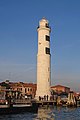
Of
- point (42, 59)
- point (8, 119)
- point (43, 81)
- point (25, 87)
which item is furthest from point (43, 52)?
point (8, 119)

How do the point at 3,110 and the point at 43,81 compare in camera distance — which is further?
the point at 43,81

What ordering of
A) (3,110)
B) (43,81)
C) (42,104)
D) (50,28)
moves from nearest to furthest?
(3,110) < (42,104) < (43,81) < (50,28)

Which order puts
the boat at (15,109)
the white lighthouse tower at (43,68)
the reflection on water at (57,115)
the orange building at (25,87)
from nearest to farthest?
1. the reflection on water at (57,115)
2. the boat at (15,109)
3. the white lighthouse tower at (43,68)
4. the orange building at (25,87)

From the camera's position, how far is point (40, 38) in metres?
100

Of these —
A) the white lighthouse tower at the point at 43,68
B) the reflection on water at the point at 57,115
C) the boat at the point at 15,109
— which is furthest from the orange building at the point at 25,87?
the reflection on water at the point at 57,115

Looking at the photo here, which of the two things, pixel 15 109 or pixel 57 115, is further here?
pixel 15 109

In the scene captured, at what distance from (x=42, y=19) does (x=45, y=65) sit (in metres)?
17.9

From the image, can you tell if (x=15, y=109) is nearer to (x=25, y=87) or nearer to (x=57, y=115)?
(x=57, y=115)

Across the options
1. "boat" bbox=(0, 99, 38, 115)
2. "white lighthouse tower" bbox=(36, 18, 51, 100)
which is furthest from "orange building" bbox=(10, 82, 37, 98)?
"boat" bbox=(0, 99, 38, 115)

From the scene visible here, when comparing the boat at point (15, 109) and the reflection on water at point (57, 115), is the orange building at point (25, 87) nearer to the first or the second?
the boat at point (15, 109)

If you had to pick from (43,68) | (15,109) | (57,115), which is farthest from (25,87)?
(57,115)

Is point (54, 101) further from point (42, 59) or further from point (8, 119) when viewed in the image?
point (8, 119)

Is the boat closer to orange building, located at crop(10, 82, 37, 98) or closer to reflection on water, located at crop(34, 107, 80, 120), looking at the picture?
reflection on water, located at crop(34, 107, 80, 120)

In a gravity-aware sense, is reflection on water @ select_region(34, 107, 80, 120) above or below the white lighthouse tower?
below
